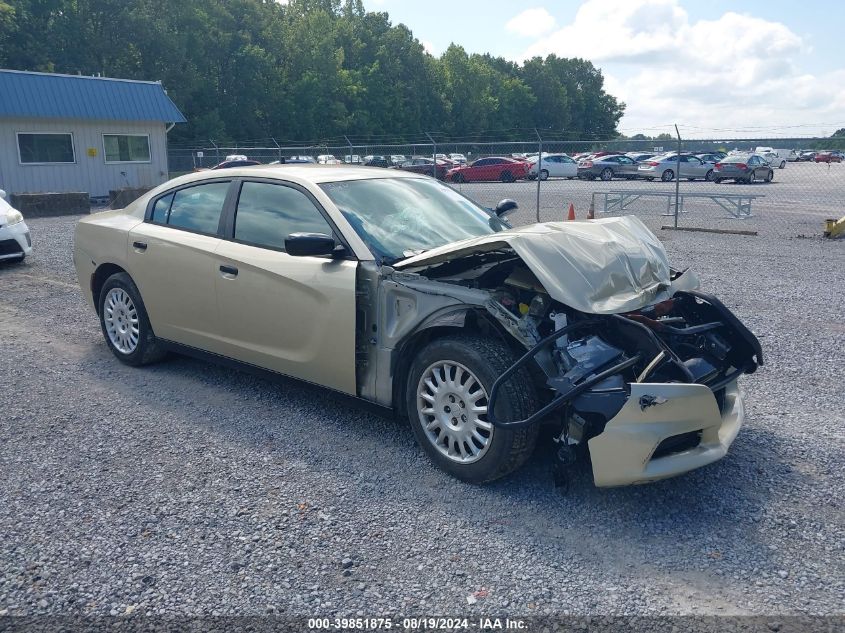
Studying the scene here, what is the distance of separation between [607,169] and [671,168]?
122 inches

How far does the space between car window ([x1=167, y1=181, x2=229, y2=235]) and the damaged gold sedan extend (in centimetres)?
1

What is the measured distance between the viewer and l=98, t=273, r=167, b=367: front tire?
5777 millimetres

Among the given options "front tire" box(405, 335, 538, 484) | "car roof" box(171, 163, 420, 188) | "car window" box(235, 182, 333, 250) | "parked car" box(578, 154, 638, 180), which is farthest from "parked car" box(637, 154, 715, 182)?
"front tire" box(405, 335, 538, 484)

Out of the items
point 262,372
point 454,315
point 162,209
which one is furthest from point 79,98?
point 454,315

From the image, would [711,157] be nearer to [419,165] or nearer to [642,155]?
[642,155]

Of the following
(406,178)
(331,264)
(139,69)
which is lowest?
(331,264)

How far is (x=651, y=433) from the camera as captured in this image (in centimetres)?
339

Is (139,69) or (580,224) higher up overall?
(139,69)

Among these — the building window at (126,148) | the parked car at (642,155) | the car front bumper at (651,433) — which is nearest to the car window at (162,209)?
the car front bumper at (651,433)

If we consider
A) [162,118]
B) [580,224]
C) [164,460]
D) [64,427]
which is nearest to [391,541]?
[164,460]

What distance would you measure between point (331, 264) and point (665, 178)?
35.6 m

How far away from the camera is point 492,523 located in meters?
3.56

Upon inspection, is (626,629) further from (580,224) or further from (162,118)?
(162,118)

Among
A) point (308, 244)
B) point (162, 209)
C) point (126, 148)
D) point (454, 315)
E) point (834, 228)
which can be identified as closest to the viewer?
point (454, 315)
